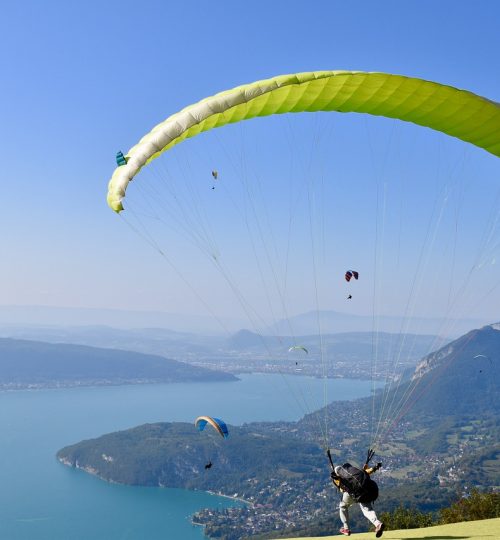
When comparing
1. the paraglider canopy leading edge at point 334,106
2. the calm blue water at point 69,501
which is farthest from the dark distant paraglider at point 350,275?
the calm blue water at point 69,501

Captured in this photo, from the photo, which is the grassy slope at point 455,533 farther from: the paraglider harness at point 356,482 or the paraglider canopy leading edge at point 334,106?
the paraglider canopy leading edge at point 334,106

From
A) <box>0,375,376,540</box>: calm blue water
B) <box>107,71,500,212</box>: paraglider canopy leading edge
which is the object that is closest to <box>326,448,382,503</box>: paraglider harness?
<box>107,71,500,212</box>: paraglider canopy leading edge

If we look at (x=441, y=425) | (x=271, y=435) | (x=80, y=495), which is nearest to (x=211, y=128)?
(x=80, y=495)

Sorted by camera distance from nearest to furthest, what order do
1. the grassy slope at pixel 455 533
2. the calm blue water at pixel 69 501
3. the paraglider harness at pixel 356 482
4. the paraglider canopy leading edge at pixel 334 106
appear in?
1. the paraglider harness at pixel 356 482
2. the paraglider canopy leading edge at pixel 334 106
3. the grassy slope at pixel 455 533
4. the calm blue water at pixel 69 501

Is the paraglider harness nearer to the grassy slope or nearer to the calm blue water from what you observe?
the grassy slope

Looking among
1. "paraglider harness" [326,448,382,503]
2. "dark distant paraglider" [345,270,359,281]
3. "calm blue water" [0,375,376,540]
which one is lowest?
"calm blue water" [0,375,376,540]

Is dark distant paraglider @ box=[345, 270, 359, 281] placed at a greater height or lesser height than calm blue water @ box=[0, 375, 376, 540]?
greater
